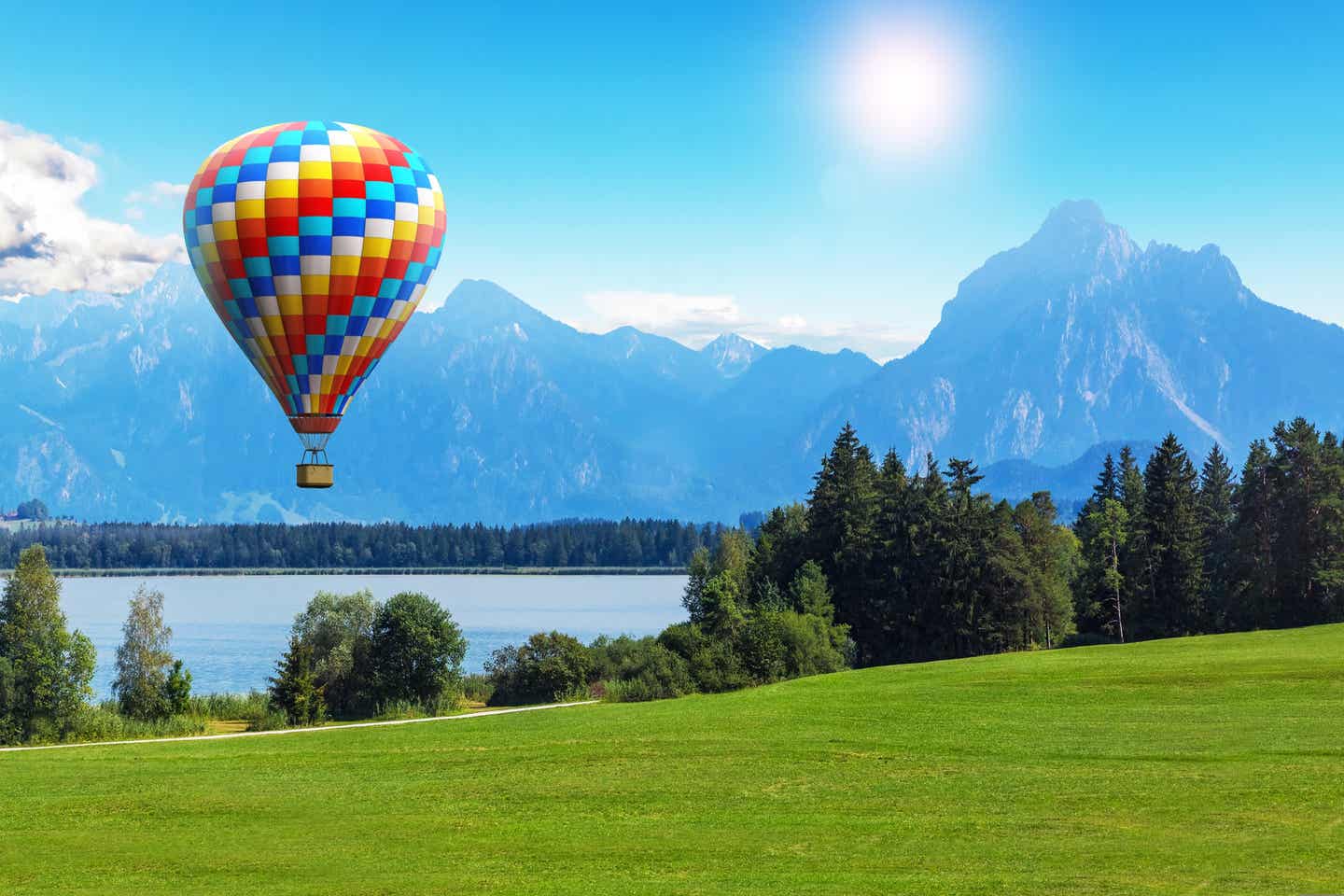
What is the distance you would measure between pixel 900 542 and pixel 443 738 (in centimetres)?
4437

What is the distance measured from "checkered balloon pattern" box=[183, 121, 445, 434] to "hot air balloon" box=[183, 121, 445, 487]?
0.13ft

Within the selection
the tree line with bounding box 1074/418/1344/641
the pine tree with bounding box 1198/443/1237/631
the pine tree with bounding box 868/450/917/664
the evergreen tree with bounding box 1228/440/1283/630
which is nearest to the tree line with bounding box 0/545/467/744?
the pine tree with bounding box 868/450/917/664

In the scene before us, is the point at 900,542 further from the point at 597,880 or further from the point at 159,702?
the point at 597,880

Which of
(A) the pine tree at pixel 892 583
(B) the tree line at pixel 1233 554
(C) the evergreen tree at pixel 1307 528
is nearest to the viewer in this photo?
(C) the evergreen tree at pixel 1307 528

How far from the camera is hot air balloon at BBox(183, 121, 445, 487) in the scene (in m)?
47.6

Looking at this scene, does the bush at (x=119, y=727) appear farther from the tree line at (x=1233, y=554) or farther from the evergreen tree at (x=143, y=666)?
the tree line at (x=1233, y=554)

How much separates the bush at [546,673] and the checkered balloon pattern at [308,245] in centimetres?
2644

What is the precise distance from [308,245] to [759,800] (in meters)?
25.4

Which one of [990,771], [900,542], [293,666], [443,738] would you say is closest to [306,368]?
[443,738]

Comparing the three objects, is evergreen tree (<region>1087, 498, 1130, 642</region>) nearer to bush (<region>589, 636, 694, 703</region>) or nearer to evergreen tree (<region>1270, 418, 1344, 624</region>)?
evergreen tree (<region>1270, 418, 1344, 624</region>)

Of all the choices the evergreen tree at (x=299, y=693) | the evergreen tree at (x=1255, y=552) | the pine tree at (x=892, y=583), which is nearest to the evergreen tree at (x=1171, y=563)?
the evergreen tree at (x=1255, y=552)

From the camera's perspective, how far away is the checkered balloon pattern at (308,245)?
156 feet

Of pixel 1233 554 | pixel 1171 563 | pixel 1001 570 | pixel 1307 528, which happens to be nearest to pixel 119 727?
pixel 1001 570

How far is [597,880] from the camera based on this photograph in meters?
26.7
